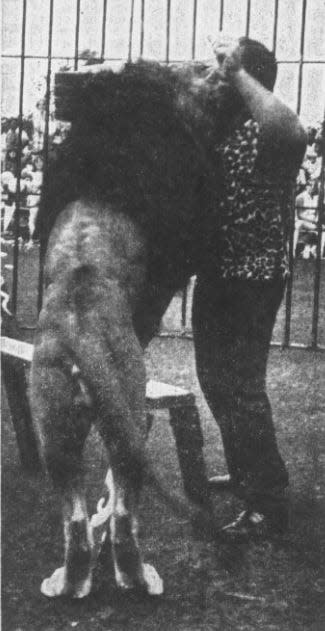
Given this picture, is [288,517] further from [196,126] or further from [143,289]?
[196,126]

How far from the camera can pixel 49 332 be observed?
2225mm

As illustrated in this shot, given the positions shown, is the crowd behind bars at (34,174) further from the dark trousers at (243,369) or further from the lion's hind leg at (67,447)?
the lion's hind leg at (67,447)

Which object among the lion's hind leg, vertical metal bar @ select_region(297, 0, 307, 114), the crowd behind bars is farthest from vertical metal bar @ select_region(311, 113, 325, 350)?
the lion's hind leg

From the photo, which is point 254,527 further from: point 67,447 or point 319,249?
point 319,249

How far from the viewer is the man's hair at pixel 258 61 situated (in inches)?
98.5

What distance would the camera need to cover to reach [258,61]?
2.52 meters

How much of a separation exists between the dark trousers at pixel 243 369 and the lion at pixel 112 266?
0.25 metres

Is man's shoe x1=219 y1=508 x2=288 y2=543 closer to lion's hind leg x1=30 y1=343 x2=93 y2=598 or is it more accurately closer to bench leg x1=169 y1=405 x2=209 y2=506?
bench leg x1=169 y1=405 x2=209 y2=506

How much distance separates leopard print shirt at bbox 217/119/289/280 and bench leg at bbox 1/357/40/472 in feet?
3.29

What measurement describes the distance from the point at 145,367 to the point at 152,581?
0.64m

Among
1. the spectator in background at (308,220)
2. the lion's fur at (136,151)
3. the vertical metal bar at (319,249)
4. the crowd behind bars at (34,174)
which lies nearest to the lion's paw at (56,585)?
the lion's fur at (136,151)

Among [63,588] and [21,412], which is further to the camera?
[21,412]

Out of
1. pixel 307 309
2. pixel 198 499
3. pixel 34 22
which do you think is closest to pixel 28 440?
pixel 198 499

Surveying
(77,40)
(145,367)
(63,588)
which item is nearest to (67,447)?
(63,588)
